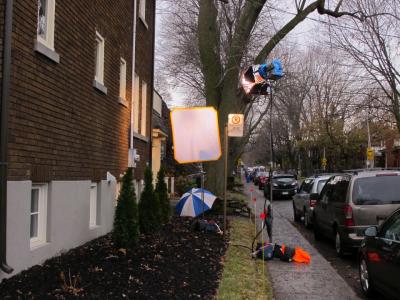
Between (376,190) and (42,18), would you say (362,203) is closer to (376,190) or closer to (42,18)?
(376,190)

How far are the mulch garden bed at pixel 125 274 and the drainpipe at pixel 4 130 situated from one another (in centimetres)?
42

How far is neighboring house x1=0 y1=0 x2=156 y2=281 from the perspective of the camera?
6176mm

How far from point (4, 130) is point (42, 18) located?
92.7 inches

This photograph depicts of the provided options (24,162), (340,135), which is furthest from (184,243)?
(340,135)

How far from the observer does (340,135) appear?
50.6 metres

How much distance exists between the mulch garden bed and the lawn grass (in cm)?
13

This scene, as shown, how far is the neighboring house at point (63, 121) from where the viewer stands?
20.3 feet

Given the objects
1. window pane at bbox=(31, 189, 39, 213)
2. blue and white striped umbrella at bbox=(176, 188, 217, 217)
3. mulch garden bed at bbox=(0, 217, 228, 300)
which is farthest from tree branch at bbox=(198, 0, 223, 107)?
window pane at bbox=(31, 189, 39, 213)

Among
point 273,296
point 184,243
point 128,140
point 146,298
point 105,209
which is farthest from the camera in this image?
point 128,140

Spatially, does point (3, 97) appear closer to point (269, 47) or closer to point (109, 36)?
point (109, 36)

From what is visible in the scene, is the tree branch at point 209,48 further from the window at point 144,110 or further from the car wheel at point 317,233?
the car wheel at point 317,233

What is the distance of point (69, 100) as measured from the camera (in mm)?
8203

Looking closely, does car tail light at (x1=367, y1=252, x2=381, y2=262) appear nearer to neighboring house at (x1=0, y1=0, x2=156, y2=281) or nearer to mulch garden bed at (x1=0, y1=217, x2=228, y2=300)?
mulch garden bed at (x1=0, y1=217, x2=228, y2=300)

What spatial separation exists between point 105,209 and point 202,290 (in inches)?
195
